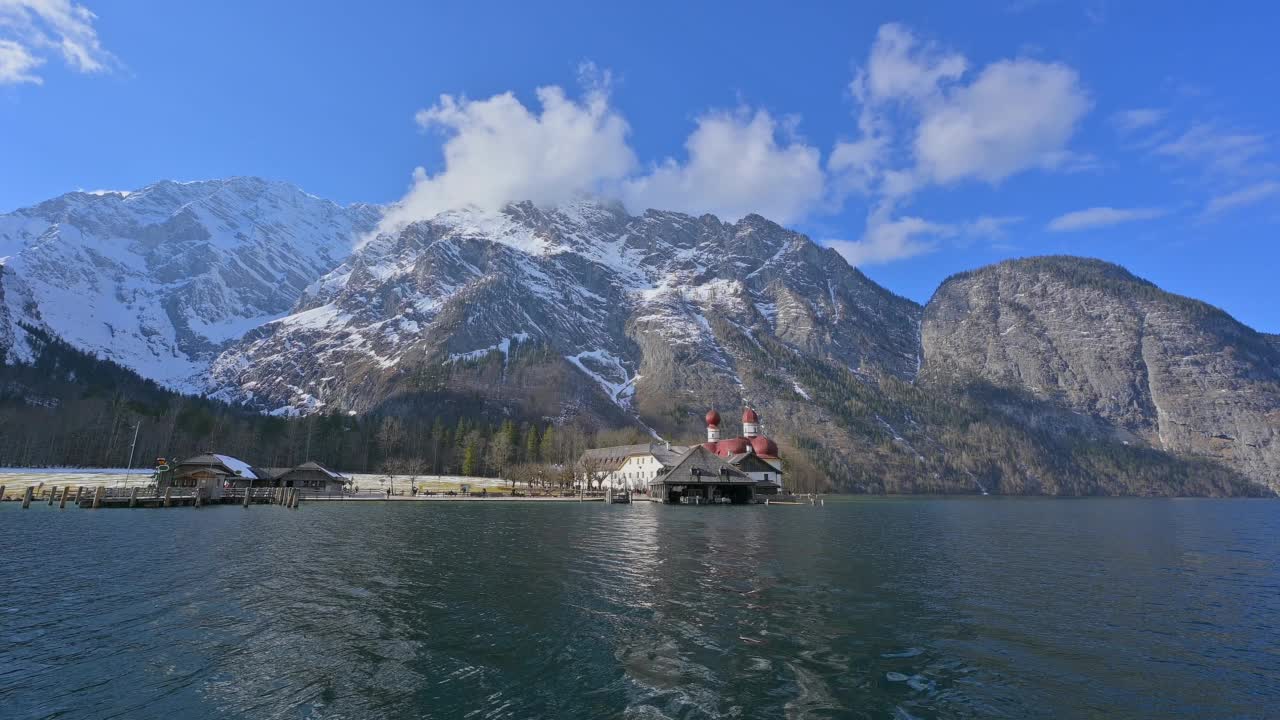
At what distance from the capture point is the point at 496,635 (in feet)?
71.9

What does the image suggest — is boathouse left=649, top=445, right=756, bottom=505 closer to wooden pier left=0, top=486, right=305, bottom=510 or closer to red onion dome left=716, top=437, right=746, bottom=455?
red onion dome left=716, top=437, right=746, bottom=455

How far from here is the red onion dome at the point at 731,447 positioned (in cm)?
16088

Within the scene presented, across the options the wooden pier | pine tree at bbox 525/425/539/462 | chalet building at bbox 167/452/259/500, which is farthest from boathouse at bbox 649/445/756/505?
chalet building at bbox 167/452/259/500

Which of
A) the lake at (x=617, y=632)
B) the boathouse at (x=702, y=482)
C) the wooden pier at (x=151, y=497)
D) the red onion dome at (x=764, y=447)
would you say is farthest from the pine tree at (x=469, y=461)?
the lake at (x=617, y=632)

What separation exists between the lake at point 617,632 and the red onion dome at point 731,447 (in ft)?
375

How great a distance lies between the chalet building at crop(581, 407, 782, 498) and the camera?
496ft

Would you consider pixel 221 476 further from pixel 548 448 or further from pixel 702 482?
pixel 548 448

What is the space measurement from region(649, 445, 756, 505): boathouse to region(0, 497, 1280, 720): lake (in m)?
78.4

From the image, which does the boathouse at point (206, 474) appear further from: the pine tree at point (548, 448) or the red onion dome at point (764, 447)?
the red onion dome at point (764, 447)

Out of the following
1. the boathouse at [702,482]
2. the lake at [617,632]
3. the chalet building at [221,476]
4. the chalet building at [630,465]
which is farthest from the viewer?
the chalet building at [630,465]

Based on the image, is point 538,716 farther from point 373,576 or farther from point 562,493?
point 562,493

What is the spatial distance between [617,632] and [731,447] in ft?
467

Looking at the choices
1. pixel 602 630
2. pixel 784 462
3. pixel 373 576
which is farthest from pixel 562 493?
pixel 602 630

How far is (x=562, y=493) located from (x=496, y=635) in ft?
384
